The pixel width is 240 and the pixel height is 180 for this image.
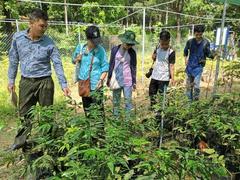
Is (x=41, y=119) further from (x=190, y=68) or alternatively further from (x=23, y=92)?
(x=190, y=68)

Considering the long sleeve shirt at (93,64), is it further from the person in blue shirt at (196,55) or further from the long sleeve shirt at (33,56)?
the person in blue shirt at (196,55)

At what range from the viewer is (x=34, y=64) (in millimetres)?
3842

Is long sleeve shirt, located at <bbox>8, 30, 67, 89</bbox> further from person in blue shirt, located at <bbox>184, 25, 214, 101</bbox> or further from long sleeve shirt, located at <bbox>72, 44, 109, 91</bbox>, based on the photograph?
person in blue shirt, located at <bbox>184, 25, 214, 101</bbox>

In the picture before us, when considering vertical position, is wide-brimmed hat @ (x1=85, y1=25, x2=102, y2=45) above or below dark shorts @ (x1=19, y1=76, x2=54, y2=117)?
above

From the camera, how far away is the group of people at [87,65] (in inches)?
146

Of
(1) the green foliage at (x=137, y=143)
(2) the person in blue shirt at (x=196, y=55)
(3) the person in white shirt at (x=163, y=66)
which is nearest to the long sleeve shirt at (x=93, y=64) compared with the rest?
(3) the person in white shirt at (x=163, y=66)

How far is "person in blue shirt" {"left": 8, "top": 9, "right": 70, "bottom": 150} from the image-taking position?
12.4ft

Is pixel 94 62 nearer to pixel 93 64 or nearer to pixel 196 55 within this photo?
pixel 93 64

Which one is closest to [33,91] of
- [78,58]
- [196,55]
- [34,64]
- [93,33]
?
[34,64]

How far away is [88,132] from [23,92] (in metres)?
2.04

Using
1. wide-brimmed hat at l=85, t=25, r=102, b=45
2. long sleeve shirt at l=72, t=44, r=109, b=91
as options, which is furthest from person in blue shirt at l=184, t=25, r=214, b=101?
wide-brimmed hat at l=85, t=25, r=102, b=45

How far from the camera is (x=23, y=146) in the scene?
8.86 ft

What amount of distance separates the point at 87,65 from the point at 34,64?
765mm

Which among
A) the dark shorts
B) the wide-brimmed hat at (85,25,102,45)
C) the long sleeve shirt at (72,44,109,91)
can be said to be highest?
the wide-brimmed hat at (85,25,102,45)
